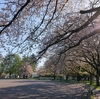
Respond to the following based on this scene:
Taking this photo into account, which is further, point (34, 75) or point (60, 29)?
point (34, 75)

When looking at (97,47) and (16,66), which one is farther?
(16,66)

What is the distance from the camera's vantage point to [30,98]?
15930 millimetres

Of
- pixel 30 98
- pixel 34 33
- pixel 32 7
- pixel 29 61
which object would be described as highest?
pixel 32 7

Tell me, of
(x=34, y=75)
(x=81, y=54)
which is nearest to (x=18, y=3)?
(x=81, y=54)

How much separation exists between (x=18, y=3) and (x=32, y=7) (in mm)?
627

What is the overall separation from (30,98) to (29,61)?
7239mm

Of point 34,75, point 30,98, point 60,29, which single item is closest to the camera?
point 60,29

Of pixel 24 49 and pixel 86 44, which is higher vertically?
pixel 86 44

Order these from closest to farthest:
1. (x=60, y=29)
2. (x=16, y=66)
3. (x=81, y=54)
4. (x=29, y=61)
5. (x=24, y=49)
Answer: (x=24, y=49) → (x=29, y=61) → (x=60, y=29) → (x=81, y=54) → (x=16, y=66)

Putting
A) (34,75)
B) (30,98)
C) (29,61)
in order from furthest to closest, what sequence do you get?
(34,75), (30,98), (29,61)

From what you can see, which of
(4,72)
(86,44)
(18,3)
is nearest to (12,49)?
(18,3)

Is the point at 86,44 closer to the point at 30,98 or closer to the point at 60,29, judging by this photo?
the point at 60,29

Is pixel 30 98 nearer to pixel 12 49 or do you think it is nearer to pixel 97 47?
pixel 97 47

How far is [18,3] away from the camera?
823 centimetres
